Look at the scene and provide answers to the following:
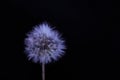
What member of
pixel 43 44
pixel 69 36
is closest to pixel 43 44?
pixel 43 44

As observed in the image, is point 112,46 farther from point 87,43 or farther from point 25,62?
point 25,62

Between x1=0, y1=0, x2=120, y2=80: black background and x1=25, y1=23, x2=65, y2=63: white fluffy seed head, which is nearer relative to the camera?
x1=25, y1=23, x2=65, y2=63: white fluffy seed head

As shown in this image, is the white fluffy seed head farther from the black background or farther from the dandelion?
the black background

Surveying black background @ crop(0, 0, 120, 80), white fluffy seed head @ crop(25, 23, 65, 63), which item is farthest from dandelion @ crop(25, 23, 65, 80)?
black background @ crop(0, 0, 120, 80)

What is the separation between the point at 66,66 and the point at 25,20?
300 mm

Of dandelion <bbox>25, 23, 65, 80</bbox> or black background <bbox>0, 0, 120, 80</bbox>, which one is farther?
black background <bbox>0, 0, 120, 80</bbox>

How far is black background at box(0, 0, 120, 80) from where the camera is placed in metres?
1.47

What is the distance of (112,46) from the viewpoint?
1.49 meters

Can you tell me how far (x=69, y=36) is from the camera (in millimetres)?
1487

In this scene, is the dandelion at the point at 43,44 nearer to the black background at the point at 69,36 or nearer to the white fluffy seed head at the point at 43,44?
the white fluffy seed head at the point at 43,44

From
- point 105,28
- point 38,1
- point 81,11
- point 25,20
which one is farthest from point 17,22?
point 105,28

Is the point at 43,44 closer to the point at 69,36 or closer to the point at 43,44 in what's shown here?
the point at 43,44

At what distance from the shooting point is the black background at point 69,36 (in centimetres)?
147

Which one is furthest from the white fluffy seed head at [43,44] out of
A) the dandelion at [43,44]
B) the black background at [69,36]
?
the black background at [69,36]
